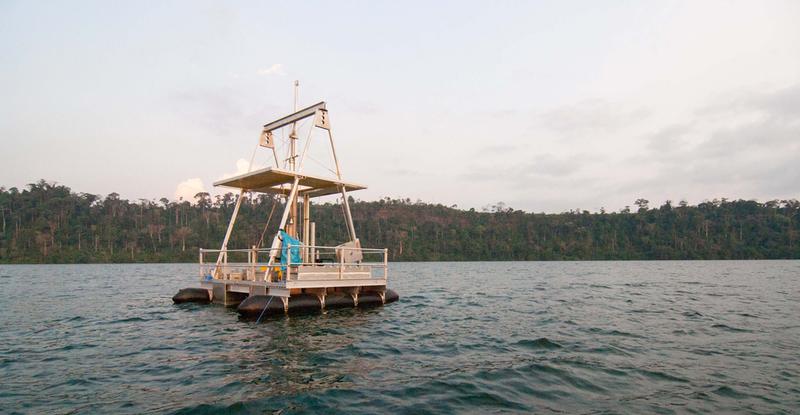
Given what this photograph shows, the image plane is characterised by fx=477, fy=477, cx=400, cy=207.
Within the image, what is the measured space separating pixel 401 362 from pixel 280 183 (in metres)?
11.7

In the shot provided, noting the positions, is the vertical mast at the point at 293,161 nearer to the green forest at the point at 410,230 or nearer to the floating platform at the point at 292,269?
the floating platform at the point at 292,269

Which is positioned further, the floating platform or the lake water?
the floating platform

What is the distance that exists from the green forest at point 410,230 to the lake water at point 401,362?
313 ft

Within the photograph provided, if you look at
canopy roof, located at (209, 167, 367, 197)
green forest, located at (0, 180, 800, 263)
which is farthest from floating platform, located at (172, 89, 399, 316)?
green forest, located at (0, 180, 800, 263)

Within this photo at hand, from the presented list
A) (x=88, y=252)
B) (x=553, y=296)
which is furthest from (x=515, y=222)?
(x=553, y=296)

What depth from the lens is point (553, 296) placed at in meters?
26.6

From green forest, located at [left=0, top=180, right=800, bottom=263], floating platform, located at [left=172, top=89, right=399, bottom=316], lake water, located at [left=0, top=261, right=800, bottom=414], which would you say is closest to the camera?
lake water, located at [left=0, top=261, right=800, bottom=414]

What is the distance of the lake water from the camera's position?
25.3 ft

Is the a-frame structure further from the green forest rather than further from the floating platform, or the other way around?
the green forest

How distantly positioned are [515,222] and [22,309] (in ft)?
458

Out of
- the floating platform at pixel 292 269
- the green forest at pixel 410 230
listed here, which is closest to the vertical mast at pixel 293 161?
the floating platform at pixel 292 269

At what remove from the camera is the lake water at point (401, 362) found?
7719 millimetres

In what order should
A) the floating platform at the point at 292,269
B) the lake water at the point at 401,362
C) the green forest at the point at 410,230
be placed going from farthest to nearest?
the green forest at the point at 410,230 < the floating platform at the point at 292,269 < the lake water at the point at 401,362

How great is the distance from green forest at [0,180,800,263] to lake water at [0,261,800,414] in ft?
313
